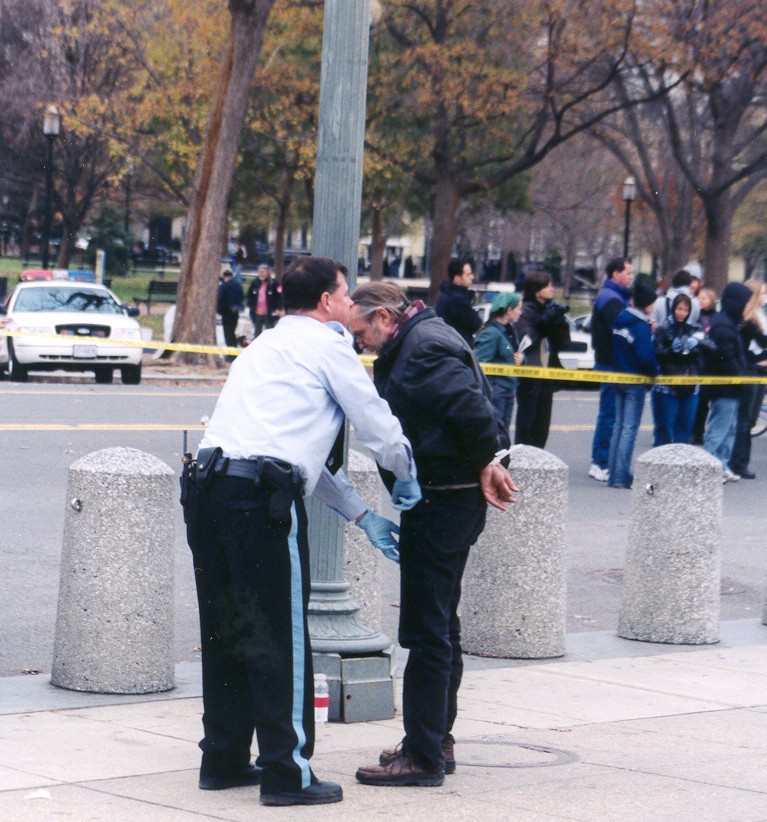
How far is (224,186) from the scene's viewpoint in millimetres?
27641

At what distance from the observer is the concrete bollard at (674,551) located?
28.3ft

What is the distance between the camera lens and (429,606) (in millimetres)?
5488

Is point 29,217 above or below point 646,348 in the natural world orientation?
above

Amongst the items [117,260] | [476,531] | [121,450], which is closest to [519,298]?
[121,450]

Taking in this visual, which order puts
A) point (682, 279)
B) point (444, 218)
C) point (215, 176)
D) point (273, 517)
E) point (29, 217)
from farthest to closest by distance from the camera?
1. point (29, 217)
2. point (444, 218)
3. point (215, 176)
4. point (682, 279)
5. point (273, 517)

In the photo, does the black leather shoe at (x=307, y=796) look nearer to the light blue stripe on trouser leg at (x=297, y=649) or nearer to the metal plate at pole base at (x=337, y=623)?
the light blue stripe on trouser leg at (x=297, y=649)

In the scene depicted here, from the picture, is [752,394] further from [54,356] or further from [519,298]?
[54,356]

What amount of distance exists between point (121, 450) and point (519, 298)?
8643mm

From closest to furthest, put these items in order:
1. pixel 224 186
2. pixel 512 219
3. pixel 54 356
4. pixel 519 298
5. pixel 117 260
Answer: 1. pixel 519 298
2. pixel 54 356
3. pixel 224 186
4. pixel 117 260
5. pixel 512 219

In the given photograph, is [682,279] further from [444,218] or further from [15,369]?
[444,218]

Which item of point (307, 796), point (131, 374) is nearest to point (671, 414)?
point (131, 374)

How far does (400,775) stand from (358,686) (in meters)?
1.03

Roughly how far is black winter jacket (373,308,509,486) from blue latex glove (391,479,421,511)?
0.12 metres

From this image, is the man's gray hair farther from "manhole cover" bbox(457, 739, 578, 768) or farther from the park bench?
the park bench
